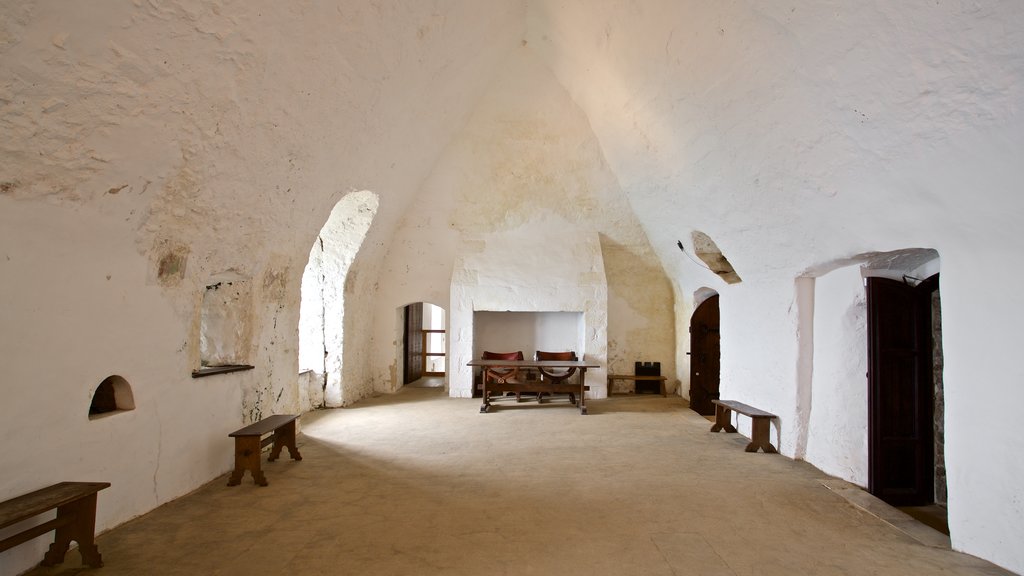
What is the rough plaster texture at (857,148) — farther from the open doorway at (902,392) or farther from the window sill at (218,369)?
the window sill at (218,369)

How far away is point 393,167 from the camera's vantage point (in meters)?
7.71

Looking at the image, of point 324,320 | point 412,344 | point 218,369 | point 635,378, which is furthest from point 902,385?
point 412,344

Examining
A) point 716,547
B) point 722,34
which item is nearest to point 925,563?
point 716,547

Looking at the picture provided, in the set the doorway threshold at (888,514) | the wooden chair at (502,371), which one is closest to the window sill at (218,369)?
the wooden chair at (502,371)

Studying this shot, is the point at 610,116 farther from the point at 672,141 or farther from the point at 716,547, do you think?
the point at 716,547

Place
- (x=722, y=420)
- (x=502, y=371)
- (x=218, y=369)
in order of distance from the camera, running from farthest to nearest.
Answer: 1. (x=502, y=371)
2. (x=722, y=420)
3. (x=218, y=369)

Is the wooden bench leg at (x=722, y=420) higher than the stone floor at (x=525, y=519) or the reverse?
higher

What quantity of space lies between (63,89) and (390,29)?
121 inches

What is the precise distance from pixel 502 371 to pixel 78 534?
6501 millimetres

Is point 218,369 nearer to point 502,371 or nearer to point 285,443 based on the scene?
point 285,443

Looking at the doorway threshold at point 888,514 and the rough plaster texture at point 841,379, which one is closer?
the doorway threshold at point 888,514

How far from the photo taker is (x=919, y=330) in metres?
4.77

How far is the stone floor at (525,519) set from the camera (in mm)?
3357

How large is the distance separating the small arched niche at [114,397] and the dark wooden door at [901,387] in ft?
19.3
